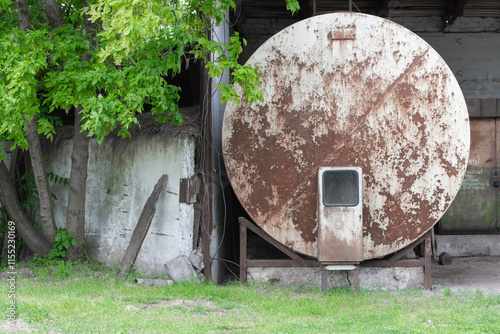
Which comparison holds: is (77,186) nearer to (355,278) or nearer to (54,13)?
(54,13)

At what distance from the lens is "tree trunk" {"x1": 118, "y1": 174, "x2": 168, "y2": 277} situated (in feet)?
21.0

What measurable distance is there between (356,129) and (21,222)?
4279 millimetres

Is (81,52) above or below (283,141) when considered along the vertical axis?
above

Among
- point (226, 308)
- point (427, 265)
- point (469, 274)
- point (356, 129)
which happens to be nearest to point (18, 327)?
point (226, 308)

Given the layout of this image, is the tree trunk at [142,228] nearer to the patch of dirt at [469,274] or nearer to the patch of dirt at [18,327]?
the patch of dirt at [18,327]

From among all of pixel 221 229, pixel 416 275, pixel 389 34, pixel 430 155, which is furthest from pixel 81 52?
pixel 416 275

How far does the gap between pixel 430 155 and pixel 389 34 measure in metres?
1.45

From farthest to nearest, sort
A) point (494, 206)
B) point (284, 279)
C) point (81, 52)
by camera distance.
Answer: point (494, 206), point (284, 279), point (81, 52)

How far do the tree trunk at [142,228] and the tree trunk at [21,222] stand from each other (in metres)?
1.05

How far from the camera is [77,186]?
653cm

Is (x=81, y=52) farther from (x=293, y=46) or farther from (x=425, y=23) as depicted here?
(x=425, y=23)

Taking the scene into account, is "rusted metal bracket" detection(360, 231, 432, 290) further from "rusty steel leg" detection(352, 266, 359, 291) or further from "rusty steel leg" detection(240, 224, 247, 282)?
"rusty steel leg" detection(240, 224, 247, 282)

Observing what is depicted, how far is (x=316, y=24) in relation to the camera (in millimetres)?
6141

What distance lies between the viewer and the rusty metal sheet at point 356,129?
6.01 m
